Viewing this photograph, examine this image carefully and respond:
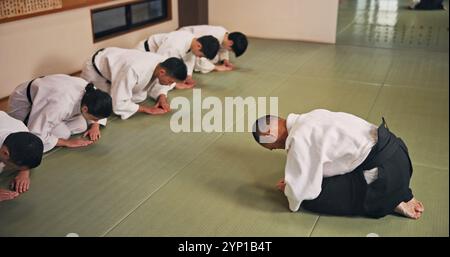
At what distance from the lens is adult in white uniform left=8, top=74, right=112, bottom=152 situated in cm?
312

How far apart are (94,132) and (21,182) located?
32.0 inches

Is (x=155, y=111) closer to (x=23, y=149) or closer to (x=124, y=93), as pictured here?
(x=124, y=93)

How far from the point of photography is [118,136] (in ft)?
11.6

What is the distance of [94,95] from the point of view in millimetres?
3107

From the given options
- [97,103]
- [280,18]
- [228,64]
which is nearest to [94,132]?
[97,103]

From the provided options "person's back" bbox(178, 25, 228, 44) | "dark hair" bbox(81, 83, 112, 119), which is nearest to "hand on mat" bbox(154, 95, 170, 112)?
"dark hair" bbox(81, 83, 112, 119)

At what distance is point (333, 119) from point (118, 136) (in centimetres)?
182

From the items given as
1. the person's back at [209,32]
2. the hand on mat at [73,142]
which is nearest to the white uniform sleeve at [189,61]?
the person's back at [209,32]

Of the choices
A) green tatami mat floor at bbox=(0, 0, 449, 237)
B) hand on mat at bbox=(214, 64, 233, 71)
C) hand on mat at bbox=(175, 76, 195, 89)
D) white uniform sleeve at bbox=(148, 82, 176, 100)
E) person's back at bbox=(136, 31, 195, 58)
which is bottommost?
green tatami mat floor at bbox=(0, 0, 449, 237)

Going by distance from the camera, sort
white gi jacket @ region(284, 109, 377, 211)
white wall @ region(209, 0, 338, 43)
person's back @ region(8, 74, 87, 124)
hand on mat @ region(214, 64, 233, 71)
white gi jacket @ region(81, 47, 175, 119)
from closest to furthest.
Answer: white gi jacket @ region(284, 109, 377, 211) < person's back @ region(8, 74, 87, 124) < white gi jacket @ region(81, 47, 175, 119) < hand on mat @ region(214, 64, 233, 71) < white wall @ region(209, 0, 338, 43)

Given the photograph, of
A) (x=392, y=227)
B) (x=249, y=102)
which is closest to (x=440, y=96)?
(x=249, y=102)

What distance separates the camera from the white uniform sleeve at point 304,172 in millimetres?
2314

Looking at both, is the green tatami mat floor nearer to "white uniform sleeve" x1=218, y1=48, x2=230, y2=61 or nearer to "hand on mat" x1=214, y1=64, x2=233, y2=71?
"hand on mat" x1=214, y1=64, x2=233, y2=71

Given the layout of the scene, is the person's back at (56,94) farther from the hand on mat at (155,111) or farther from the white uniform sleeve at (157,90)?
the white uniform sleeve at (157,90)
